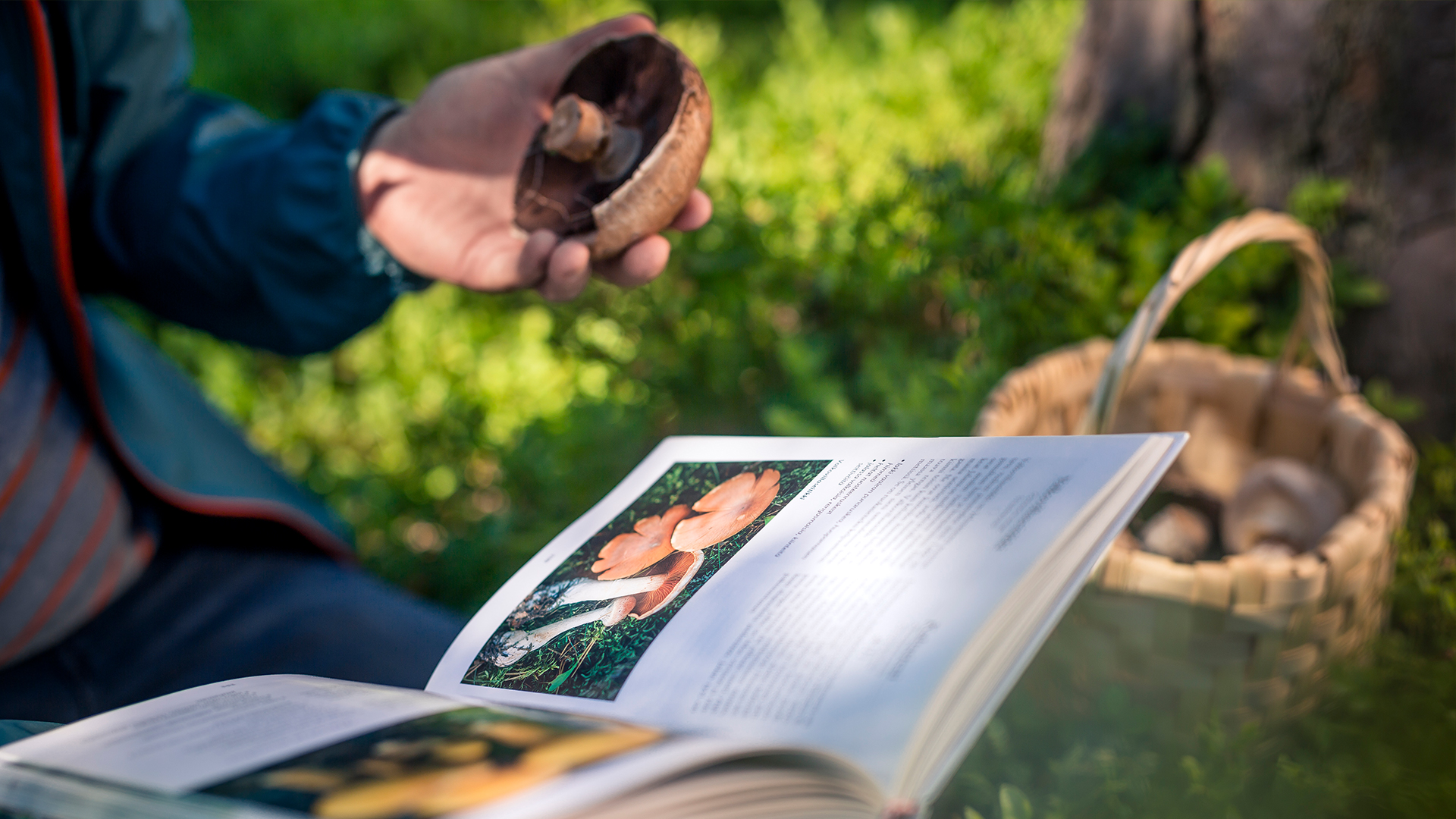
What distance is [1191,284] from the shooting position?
1.16 metres

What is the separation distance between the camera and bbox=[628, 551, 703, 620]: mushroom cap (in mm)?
774

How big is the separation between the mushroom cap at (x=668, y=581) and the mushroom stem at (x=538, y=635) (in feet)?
0.04

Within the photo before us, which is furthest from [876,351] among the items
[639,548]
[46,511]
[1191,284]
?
[46,511]

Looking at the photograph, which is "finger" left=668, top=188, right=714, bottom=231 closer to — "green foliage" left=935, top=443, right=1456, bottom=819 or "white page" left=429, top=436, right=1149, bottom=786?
"white page" left=429, top=436, right=1149, bottom=786

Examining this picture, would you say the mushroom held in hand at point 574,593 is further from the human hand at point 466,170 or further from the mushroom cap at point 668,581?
the human hand at point 466,170

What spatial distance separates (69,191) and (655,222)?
3.15 feet

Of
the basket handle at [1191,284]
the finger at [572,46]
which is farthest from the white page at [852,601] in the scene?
the finger at [572,46]

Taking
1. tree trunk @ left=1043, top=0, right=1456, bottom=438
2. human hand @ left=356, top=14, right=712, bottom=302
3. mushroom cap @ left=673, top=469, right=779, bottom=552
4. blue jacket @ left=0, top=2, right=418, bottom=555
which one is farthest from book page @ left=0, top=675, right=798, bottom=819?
tree trunk @ left=1043, top=0, right=1456, bottom=438

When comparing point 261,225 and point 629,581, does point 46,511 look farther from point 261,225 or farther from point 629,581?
point 629,581

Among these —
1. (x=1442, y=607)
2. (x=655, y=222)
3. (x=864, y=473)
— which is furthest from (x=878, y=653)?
(x=1442, y=607)

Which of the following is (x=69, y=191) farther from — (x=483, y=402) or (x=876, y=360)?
(x=876, y=360)

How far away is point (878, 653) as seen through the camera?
636 mm

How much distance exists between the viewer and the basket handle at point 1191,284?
1056 millimetres

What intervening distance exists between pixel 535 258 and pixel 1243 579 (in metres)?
0.89
